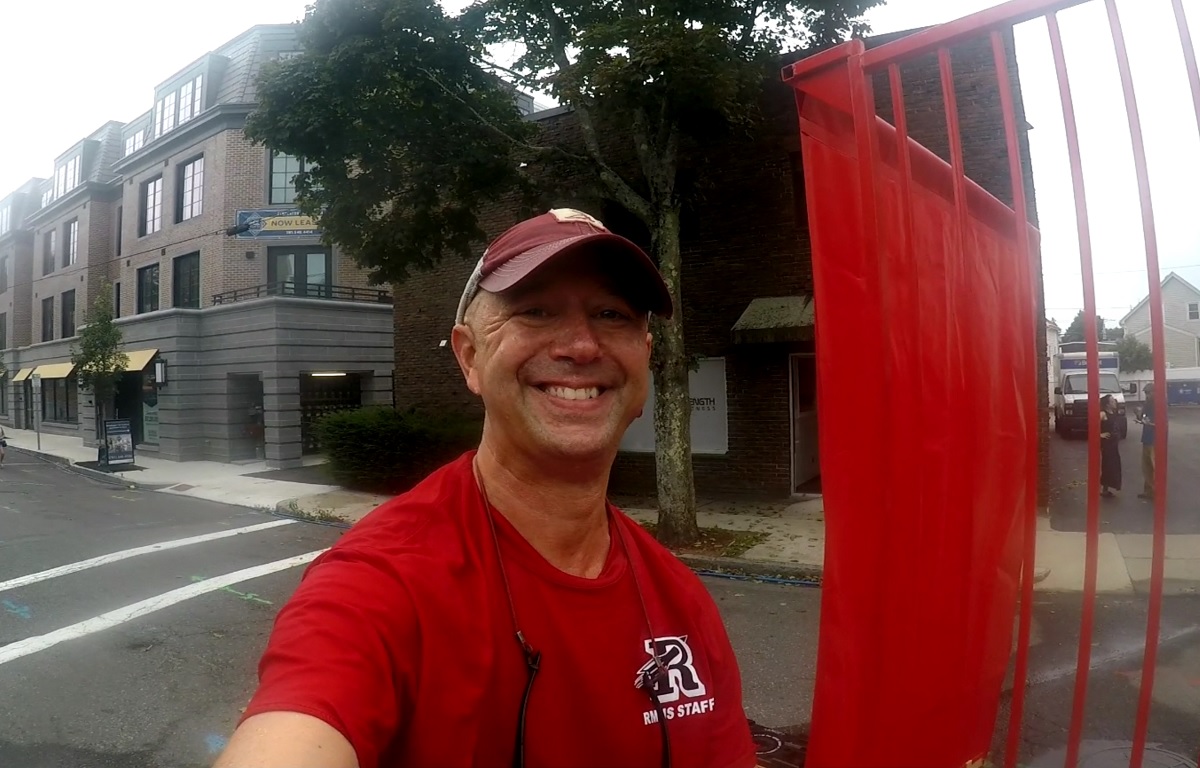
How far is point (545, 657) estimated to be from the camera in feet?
4.48

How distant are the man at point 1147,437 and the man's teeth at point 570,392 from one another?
3.20ft

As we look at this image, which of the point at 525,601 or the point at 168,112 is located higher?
the point at 168,112

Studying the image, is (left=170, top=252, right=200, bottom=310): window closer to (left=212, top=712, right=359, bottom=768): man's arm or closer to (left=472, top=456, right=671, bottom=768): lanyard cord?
(left=472, top=456, right=671, bottom=768): lanyard cord

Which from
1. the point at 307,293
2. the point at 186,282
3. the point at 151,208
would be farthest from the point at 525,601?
the point at 151,208

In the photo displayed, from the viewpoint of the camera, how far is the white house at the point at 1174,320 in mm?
1053

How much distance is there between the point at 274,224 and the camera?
22.0 metres

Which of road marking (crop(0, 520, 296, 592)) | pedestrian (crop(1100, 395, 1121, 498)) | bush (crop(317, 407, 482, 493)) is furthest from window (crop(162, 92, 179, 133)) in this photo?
pedestrian (crop(1100, 395, 1121, 498))

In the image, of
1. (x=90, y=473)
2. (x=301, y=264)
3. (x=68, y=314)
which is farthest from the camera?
(x=68, y=314)

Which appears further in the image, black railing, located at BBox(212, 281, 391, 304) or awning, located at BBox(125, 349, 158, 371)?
awning, located at BBox(125, 349, 158, 371)

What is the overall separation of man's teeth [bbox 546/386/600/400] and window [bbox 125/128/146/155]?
1309 inches

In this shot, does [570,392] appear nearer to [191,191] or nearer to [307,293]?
[307,293]

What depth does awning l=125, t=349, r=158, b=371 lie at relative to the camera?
73.0 ft

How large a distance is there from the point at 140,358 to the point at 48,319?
56.2 feet

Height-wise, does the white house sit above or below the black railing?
below
